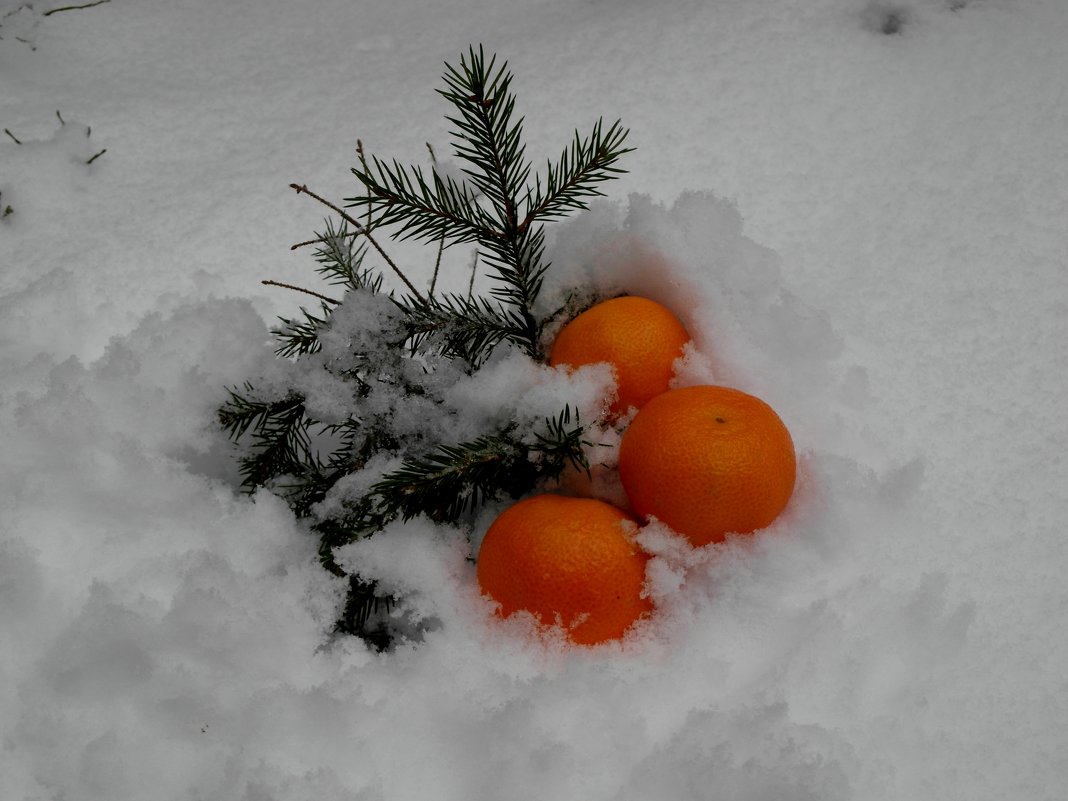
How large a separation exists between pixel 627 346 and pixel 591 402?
0.23 ft

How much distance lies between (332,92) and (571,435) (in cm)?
106

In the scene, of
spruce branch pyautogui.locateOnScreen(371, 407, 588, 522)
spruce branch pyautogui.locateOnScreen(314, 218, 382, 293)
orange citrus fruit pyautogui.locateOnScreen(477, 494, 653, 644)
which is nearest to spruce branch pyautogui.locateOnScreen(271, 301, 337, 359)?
spruce branch pyautogui.locateOnScreen(314, 218, 382, 293)

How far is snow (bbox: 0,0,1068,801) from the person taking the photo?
0.73m

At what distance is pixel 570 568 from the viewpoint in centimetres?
70

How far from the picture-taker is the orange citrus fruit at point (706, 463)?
73 cm

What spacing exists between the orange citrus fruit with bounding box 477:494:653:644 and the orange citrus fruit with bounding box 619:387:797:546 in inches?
1.9

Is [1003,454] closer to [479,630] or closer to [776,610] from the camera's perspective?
[776,610]

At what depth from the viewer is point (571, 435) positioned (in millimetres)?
754

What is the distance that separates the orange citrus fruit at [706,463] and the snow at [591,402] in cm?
4

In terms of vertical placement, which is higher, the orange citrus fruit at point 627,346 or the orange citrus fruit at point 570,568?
the orange citrus fruit at point 627,346

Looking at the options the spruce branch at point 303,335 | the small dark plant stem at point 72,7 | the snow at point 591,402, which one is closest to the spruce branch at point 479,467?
the snow at point 591,402

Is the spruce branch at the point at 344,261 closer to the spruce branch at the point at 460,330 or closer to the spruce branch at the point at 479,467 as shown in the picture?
the spruce branch at the point at 460,330

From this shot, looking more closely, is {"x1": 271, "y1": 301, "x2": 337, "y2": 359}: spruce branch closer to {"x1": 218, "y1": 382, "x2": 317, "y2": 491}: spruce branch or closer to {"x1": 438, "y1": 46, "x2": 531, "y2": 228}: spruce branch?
{"x1": 218, "y1": 382, "x2": 317, "y2": 491}: spruce branch

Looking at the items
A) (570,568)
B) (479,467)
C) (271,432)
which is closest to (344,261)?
(271,432)
